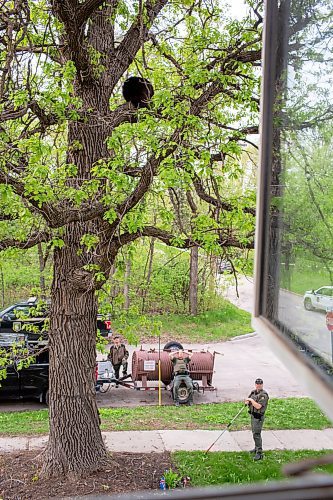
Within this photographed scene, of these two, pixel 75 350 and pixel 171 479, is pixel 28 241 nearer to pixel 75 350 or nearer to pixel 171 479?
pixel 75 350

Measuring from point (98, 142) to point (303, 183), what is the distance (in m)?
4.93

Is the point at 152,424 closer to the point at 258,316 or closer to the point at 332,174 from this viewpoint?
the point at 258,316

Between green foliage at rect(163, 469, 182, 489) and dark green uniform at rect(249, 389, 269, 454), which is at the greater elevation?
dark green uniform at rect(249, 389, 269, 454)

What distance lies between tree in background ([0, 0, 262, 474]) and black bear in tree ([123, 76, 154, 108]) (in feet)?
0.45

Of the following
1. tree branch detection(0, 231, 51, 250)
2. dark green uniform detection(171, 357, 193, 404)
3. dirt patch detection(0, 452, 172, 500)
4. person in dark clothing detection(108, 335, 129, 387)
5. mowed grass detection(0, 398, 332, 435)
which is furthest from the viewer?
person in dark clothing detection(108, 335, 129, 387)

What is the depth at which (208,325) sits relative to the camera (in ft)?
49.2

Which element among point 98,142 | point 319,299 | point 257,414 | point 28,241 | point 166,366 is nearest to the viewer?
point 319,299

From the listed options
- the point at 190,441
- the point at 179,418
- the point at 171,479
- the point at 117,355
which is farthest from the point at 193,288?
the point at 171,479

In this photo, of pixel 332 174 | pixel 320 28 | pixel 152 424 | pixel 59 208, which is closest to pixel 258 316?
pixel 332 174

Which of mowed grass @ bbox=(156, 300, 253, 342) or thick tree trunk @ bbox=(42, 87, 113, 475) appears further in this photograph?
mowed grass @ bbox=(156, 300, 253, 342)

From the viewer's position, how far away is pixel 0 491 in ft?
18.2

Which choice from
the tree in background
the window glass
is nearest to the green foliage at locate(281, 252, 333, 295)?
the window glass

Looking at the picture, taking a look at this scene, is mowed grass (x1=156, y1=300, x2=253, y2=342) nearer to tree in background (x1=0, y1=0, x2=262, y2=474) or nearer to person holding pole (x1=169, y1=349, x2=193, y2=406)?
person holding pole (x1=169, y1=349, x2=193, y2=406)

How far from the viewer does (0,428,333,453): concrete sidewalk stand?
7008mm
